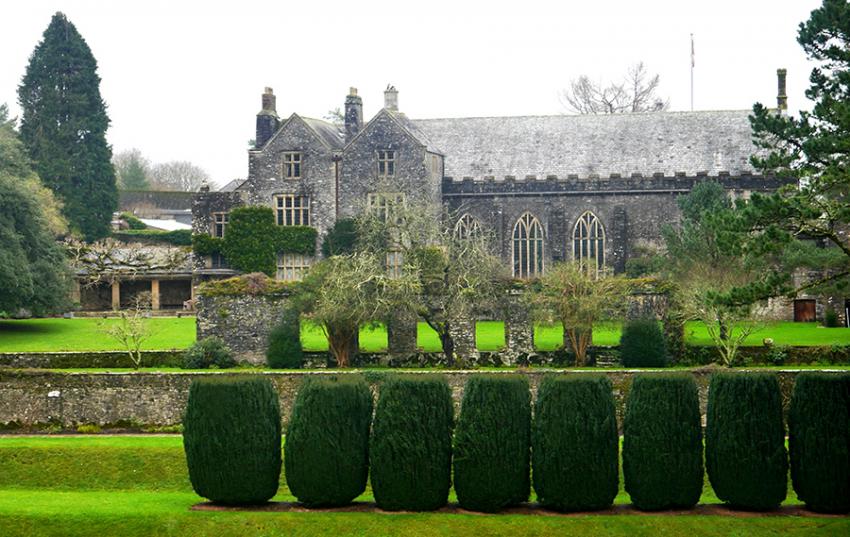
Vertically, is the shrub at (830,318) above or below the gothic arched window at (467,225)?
below

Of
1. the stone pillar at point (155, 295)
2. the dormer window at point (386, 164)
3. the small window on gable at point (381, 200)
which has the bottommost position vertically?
the stone pillar at point (155, 295)

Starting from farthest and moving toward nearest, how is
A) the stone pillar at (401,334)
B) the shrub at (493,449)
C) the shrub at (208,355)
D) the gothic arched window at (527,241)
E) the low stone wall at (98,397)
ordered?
1. the gothic arched window at (527,241)
2. the stone pillar at (401,334)
3. the shrub at (208,355)
4. the low stone wall at (98,397)
5. the shrub at (493,449)

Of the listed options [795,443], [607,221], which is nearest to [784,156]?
[795,443]

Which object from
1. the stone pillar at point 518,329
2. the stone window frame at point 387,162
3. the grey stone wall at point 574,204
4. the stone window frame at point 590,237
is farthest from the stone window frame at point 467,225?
the stone pillar at point 518,329

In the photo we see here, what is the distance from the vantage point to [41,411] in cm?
4022

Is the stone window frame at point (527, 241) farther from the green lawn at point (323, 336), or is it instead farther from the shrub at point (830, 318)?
the shrub at point (830, 318)

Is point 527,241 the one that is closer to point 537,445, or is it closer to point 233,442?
point 537,445

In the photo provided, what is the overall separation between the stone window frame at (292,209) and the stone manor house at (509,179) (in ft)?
0.15

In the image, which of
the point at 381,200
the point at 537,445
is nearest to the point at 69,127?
the point at 381,200

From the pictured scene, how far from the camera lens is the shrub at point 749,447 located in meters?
27.3

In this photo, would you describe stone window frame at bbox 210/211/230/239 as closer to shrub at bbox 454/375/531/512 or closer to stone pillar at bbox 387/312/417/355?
stone pillar at bbox 387/312/417/355

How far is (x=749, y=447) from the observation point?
89.6ft

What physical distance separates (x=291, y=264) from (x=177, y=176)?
3174 inches

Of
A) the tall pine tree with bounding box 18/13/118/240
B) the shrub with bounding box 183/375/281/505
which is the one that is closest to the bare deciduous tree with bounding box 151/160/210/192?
the tall pine tree with bounding box 18/13/118/240
